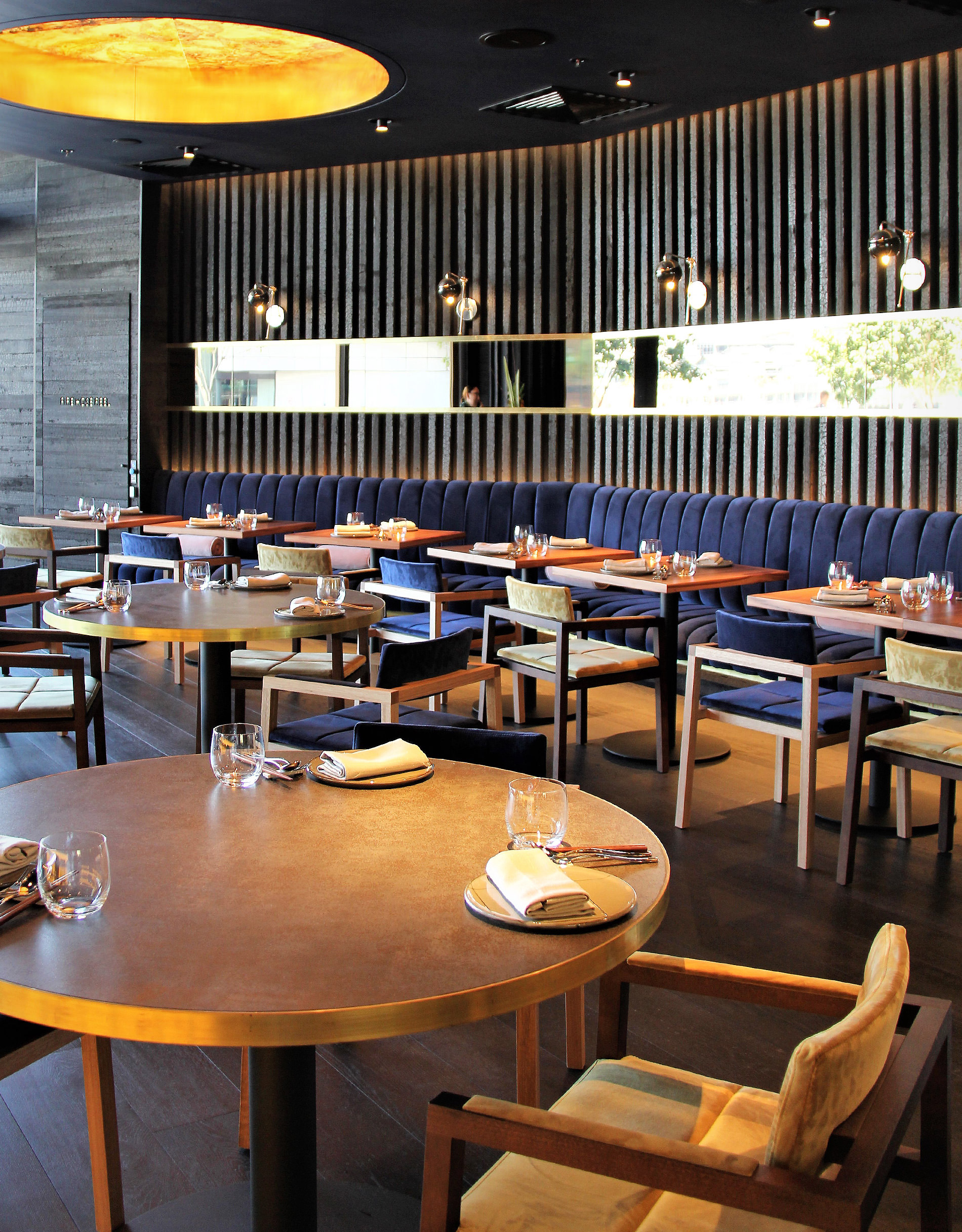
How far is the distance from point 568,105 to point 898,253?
2305mm

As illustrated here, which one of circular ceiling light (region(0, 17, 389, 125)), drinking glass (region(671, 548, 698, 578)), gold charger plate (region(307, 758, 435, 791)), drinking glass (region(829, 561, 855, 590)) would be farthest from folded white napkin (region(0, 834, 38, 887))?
circular ceiling light (region(0, 17, 389, 125))

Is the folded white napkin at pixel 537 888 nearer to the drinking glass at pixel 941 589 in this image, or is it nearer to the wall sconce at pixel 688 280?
the drinking glass at pixel 941 589

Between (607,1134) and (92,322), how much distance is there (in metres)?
10.8

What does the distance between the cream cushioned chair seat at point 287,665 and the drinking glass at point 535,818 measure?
2.76 meters

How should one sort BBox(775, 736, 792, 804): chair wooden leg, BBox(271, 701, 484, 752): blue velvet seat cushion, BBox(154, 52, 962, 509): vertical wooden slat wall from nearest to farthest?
BBox(271, 701, 484, 752): blue velvet seat cushion
BBox(775, 736, 792, 804): chair wooden leg
BBox(154, 52, 962, 509): vertical wooden slat wall

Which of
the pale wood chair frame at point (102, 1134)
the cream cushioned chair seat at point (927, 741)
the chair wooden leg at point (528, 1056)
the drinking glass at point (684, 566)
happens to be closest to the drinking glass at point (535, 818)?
the chair wooden leg at point (528, 1056)

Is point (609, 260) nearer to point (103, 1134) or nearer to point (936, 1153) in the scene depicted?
→ point (103, 1134)

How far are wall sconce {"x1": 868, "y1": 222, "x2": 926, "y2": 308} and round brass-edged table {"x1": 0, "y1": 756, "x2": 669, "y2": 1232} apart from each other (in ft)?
15.6

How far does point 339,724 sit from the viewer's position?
12.2ft

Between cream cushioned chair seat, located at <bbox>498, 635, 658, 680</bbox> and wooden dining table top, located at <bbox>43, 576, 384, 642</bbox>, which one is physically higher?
wooden dining table top, located at <bbox>43, 576, 384, 642</bbox>

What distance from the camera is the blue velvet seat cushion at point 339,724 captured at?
11.7 feet

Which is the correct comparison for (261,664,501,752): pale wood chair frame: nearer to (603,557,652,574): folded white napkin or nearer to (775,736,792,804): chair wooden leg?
(775,736,792,804): chair wooden leg

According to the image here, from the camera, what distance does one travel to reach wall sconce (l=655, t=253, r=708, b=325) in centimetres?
714

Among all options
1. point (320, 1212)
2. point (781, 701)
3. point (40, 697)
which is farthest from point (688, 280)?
point (320, 1212)
